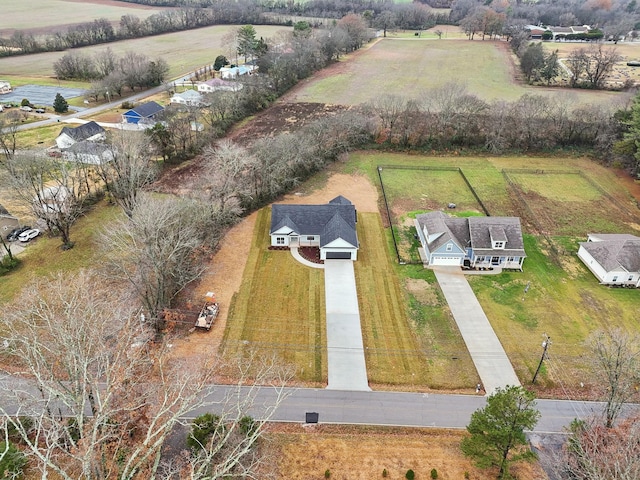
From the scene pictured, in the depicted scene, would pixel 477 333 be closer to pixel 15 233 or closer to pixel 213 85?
pixel 15 233

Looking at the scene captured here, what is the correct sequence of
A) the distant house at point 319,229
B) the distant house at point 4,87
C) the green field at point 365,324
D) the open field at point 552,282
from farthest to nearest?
the distant house at point 4,87 → the distant house at point 319,229 → the open field at point 552,282 → the green field at point 365,324

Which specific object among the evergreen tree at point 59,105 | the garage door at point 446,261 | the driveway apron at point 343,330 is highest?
the evergreen tree at point 59,105

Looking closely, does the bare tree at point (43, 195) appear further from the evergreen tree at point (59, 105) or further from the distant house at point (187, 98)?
the evergreen tree at point (59, 105)

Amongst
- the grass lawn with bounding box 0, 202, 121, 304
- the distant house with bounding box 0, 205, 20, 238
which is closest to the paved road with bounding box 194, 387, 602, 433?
the grass lawn with bounding box 0, 202, 121, 304

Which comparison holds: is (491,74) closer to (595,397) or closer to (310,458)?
(595,397)

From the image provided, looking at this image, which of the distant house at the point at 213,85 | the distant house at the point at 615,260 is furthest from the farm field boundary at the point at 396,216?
the distant house at the point at 213,85

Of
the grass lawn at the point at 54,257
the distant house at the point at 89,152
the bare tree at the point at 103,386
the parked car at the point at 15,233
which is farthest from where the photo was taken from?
the distant house at the point at 89,152
